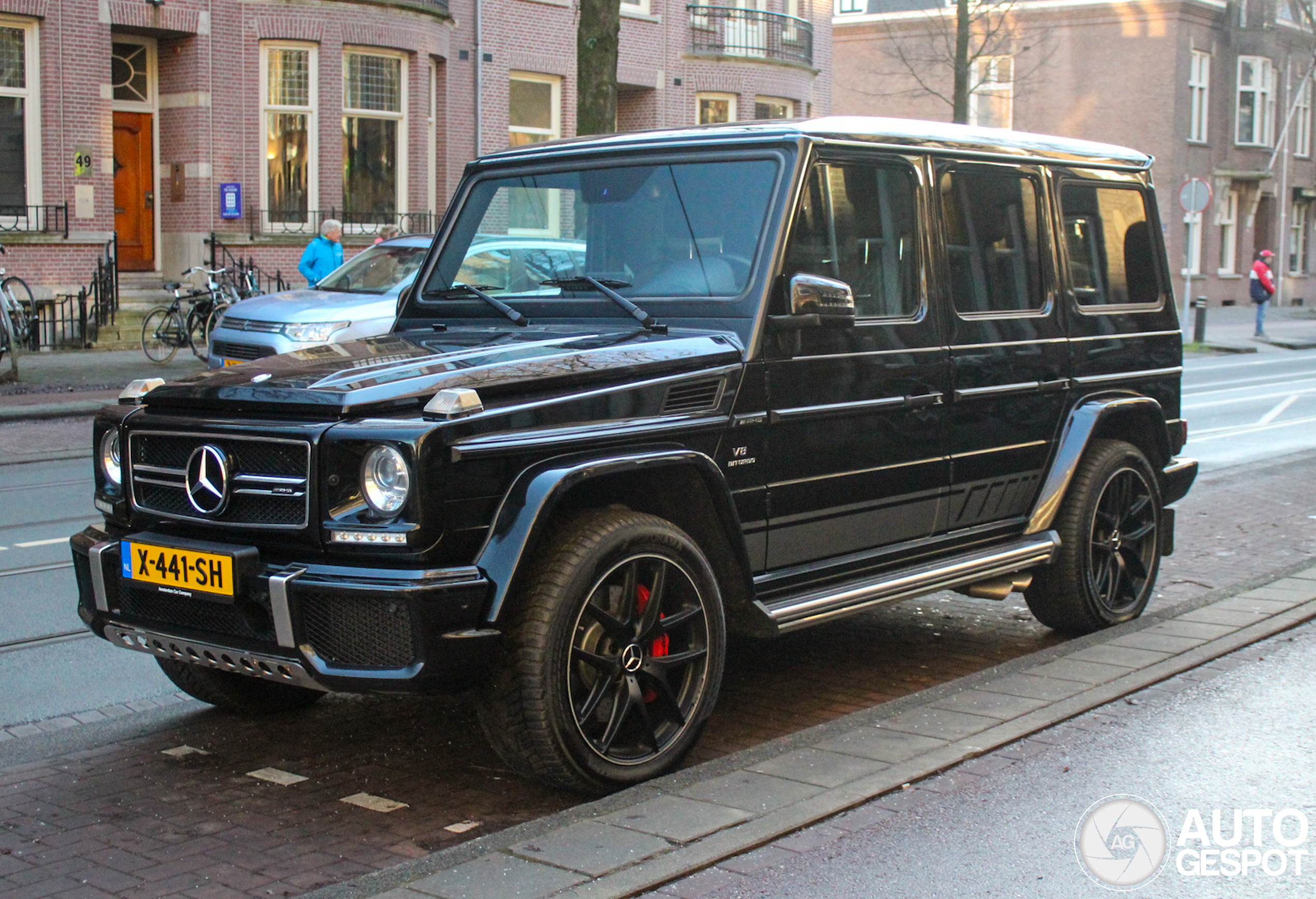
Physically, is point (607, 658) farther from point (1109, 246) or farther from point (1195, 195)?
point (1195, 195)

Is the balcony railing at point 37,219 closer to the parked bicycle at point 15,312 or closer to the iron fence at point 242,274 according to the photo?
the parked bicycle at point 15,312

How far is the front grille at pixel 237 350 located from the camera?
15039 mm

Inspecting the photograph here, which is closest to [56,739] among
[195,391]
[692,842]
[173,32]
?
[195,391]

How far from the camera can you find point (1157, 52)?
45469 millimetres

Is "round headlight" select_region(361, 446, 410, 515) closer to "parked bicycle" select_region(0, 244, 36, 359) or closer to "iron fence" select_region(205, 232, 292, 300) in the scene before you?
"parked bicycle" select_region(0, 244, 36, 359)

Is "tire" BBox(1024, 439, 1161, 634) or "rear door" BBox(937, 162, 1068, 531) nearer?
"rear door" BBox(937, 162, 1068, 531)

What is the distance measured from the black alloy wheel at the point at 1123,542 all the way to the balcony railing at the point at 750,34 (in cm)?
2680

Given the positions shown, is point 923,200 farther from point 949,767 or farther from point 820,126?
point 949,767

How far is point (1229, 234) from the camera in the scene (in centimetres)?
4884

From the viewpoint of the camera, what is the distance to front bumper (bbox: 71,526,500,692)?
3932 millimetres

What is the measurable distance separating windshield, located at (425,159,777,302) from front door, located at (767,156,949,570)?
20cm

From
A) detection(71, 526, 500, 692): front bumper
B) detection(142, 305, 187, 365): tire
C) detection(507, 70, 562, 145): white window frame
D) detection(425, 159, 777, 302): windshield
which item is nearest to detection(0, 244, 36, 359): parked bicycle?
detection(142, 305, 187, 365): tire

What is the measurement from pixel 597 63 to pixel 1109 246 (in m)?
9.61

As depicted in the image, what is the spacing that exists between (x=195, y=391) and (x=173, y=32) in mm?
20173
